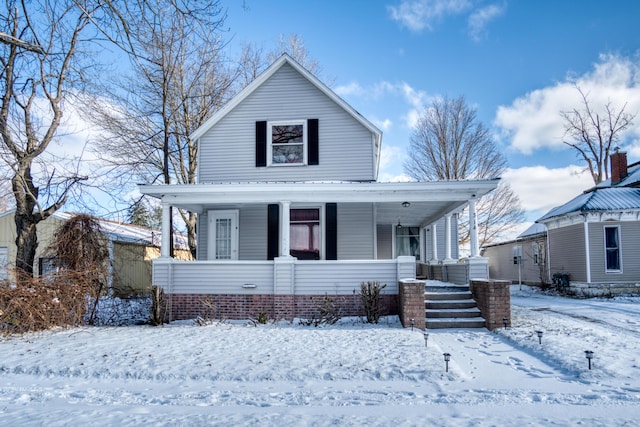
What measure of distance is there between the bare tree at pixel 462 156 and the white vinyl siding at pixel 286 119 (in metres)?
13.6

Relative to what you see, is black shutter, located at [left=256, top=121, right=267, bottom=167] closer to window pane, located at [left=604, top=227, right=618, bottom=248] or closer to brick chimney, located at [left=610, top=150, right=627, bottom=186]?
window pane, located at [left=604, top=227, right=618, bottom=248]

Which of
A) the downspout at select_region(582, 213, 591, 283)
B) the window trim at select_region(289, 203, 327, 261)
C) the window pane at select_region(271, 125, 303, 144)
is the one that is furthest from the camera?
the downspout at select_region(582, 213, 591, 283)

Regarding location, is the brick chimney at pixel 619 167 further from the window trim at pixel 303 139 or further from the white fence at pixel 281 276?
the window trim at pixel 303 139

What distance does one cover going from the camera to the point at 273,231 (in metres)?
11.5

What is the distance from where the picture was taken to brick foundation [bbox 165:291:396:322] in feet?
31.7

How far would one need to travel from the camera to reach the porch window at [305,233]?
1157 cm

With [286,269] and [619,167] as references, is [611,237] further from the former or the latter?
[286,269]

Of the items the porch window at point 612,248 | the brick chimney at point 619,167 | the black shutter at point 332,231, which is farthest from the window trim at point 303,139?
the brick chimney at point 619,167

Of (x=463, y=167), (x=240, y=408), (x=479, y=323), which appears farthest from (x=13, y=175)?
(x=463, y=167)

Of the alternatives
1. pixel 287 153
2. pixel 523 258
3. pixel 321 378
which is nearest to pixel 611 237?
pixel 523 258

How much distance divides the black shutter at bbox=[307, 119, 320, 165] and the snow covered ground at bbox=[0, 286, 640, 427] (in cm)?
538

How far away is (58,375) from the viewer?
572cm

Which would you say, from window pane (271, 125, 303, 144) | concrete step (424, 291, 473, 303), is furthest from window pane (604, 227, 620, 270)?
window pane (271, 125, 303, 144)

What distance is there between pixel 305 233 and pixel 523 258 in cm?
1493
